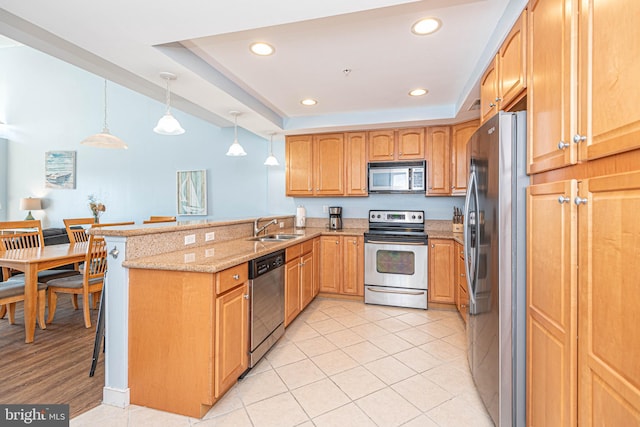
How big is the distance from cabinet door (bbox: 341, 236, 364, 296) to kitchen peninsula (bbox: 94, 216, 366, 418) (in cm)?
204

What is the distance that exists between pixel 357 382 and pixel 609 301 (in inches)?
63.6

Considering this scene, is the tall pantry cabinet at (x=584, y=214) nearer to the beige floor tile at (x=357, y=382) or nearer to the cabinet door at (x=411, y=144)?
the beige floor tile at (x=357, y=382)

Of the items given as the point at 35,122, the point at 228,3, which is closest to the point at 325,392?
the point at 228,3

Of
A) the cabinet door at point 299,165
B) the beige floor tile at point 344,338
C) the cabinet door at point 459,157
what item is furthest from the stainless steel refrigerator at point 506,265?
the cabinet door at point 299,165

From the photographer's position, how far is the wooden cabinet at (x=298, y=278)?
279cm

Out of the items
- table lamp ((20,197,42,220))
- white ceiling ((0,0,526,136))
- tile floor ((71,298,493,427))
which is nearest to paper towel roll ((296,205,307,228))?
white ceiling ((0,0,526,136))

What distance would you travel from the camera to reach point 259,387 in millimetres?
1980

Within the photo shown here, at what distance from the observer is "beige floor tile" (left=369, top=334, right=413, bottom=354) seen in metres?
2.52

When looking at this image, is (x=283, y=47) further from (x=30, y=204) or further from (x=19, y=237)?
(x=30, y=204)

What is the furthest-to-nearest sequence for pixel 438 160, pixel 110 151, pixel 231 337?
pixel 110 151 < pixel 438 160 < pixel 231 337

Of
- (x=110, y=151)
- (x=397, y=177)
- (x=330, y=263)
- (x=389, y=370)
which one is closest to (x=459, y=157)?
(x=397, y=177)

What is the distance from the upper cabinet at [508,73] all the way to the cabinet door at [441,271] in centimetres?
173

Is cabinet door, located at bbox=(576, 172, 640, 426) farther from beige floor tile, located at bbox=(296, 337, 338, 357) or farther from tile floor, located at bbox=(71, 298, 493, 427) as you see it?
beige floor tile, located at bbox=(296, 337, 338, 357)

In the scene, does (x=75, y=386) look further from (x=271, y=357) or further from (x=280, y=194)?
(x=280, y=194)
